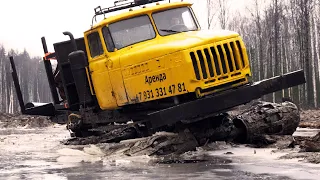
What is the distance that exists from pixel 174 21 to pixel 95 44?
195 centimetres

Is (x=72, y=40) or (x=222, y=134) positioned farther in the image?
(x=72, y=40)

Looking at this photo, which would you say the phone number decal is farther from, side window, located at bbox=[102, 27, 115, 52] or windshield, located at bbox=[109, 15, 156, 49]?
side window, located at bbox=[102, 27, 115, 52]

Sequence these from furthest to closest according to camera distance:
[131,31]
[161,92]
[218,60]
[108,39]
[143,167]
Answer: [108,39] → [131,31] → [161,92] → [218,60] → [143,167]

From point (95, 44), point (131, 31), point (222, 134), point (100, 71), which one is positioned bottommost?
point (222, 134)

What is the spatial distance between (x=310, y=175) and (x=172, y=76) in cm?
362

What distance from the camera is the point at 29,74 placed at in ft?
311

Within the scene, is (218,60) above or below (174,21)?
below

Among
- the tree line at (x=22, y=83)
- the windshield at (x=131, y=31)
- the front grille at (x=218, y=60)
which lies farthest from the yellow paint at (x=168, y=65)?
the tree line at (x=22, y=83)

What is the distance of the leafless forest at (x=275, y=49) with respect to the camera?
3684 cm

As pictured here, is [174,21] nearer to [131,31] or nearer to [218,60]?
[131,31]

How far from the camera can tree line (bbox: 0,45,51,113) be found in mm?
72375

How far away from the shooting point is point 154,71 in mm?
9617

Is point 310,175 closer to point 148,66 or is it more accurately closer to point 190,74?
point 190,74

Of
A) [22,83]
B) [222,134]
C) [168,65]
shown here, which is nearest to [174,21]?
[168,65]
